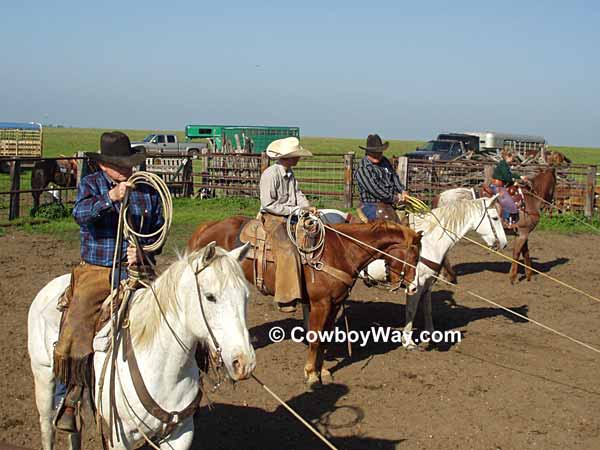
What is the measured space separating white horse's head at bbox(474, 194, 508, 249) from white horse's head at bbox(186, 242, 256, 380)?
574cm

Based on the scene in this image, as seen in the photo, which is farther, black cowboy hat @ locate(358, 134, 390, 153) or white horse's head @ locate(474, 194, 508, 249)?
white horse's head @ locate(474, 194, 508, 249)

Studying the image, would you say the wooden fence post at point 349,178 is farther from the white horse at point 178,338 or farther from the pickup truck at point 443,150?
the white horse at point 178,338

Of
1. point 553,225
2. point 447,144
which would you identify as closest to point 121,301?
point 553,225

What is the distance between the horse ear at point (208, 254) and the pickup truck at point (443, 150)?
23.8 meters

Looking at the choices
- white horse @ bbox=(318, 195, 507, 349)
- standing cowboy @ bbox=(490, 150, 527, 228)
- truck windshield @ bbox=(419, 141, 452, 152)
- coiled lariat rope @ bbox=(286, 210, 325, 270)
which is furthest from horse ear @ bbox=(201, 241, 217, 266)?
truck windshield @ bbox=(419, 141, 452, 152)

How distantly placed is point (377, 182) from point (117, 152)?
4.44 m

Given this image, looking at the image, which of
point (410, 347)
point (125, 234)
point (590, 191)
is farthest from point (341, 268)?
point (590, 191)

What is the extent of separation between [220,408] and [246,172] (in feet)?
47.8

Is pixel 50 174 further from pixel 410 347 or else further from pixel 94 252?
pixel 94 252

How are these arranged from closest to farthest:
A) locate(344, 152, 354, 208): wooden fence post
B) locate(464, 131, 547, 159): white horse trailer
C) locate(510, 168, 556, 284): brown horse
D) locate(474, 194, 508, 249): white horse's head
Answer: locate(474, 194, 508, 249): white horse's head
locate(510, 168, 556, 284): brown horse
locate(344, 152, 354, 208): wooden fence post
locate(464, 131, 547, 159): white horse trailer

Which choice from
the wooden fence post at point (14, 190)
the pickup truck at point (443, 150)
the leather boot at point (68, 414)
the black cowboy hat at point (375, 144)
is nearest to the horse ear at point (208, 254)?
the leather boot at point (68, 414)

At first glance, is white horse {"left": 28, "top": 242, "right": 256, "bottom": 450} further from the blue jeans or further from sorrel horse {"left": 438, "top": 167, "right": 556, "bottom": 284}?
sorrel horse {"left": 438, "top": 167, "right": 556, "bottom": 284}

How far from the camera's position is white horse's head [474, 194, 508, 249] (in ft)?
27.7

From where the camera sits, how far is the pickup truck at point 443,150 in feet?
87.4
